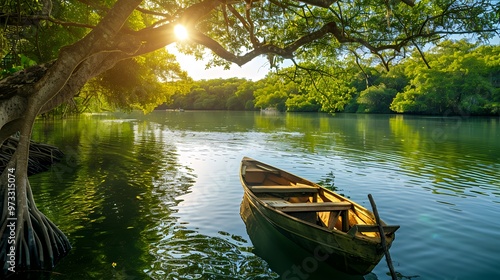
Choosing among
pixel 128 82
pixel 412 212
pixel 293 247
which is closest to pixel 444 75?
pixel 128 82

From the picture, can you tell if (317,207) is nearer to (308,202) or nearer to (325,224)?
(325,224)

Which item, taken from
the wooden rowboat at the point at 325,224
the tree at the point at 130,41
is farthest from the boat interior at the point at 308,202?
the tree at the point at 130,41

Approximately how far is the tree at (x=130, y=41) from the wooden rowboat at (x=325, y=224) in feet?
15.4

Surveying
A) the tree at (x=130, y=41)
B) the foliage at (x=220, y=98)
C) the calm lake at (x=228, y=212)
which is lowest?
the calm lake at (x=228, y=212)

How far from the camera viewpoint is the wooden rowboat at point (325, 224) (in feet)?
22.0

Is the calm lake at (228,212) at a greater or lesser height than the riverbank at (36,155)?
lesser

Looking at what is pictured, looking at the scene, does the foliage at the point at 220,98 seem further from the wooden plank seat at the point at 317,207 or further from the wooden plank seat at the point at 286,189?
the wooden plank seat at the point at 317,207

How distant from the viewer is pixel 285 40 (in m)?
16.2

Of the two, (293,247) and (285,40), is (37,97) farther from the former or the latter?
(285,40)

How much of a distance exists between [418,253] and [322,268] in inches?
106

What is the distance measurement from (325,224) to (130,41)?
23.6 ft

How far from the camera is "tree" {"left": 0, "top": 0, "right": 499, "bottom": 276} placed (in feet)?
24.5

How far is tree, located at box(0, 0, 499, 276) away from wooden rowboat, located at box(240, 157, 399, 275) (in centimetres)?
469

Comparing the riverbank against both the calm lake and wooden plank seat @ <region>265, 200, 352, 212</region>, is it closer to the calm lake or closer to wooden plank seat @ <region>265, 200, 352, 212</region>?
the calm lake
